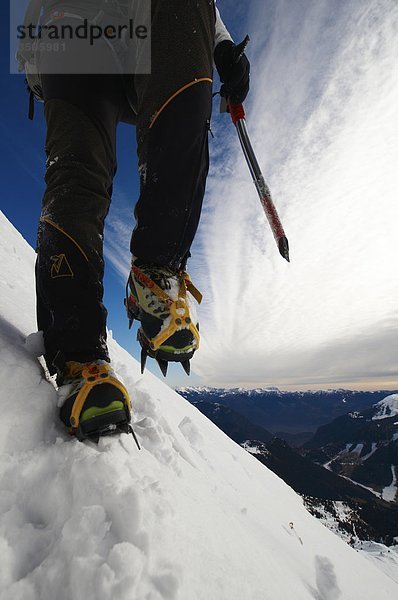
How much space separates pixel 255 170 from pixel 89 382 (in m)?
1.67

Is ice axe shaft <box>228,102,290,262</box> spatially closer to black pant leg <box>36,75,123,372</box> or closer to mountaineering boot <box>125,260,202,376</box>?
mountaineering boot <box>125,260,202,376</box>

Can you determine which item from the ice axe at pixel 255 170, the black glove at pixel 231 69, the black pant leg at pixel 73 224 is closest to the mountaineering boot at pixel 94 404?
the black pant leg at pixel 73 224

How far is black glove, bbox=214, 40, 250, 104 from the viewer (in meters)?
1.83

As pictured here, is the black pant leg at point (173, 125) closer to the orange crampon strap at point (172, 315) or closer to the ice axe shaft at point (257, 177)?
the orange crampon strap at point (172, 315)

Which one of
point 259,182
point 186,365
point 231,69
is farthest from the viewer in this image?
point 259,182

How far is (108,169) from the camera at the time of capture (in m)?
1.76

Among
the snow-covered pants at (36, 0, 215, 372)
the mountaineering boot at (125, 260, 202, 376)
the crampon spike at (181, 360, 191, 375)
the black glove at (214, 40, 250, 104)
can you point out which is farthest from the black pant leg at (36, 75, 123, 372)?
the black glove at (214, 40, 250, 104)

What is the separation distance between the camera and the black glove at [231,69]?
1.83 m

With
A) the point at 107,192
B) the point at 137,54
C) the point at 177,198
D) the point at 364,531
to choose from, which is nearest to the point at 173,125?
the point at 177,198

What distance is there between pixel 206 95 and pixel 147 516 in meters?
1.60

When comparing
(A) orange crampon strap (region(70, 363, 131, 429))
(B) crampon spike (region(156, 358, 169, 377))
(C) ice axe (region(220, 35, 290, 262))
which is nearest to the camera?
(A) orange crampon strap (region(70, 363, 131, 429))

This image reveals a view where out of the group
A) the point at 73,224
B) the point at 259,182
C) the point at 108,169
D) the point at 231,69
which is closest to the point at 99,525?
the point at 73,224

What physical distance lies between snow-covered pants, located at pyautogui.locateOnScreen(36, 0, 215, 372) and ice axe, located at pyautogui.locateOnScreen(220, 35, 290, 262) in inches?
20.6

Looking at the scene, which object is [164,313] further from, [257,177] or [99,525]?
[257,177]
